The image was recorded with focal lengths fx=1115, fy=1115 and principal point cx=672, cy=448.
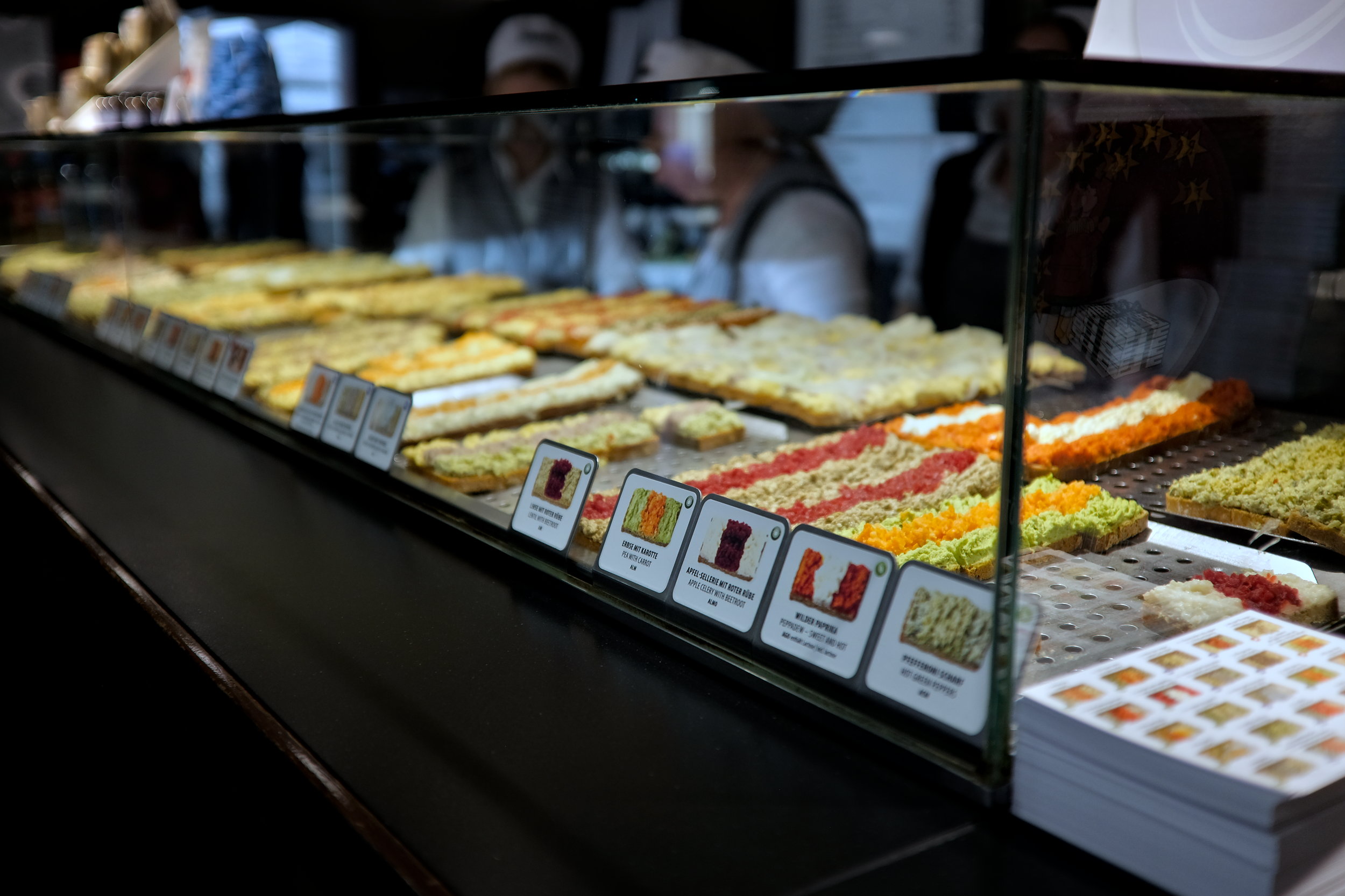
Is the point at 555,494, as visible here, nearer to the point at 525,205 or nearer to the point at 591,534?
the point at 591,534

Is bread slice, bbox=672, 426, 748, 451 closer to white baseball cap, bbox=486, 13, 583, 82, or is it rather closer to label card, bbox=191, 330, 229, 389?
label card, bbox=191, 330, 229, 389

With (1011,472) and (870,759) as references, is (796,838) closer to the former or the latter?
(870,759)

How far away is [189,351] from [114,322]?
652 mm

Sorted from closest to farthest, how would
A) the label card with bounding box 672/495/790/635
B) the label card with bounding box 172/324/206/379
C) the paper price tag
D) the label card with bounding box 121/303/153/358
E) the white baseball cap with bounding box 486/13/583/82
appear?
the label card with bounding box 672/495/790/635
the label card with bounding box 172/324/206/379
the paper price tag
the label card with bounding box 121/303/153/358
the white baseball cap with bounding box 486/13/583/82

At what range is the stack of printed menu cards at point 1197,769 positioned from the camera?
2.47 feet

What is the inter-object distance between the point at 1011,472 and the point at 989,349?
1.67 m

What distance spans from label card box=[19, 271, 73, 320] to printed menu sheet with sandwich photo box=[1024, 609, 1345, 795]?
11.6 feet

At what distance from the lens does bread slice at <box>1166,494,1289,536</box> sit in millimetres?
1408

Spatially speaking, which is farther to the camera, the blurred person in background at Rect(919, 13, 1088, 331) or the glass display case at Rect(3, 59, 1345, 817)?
the blurred person in background at Rect(919, 13, 1088, 331)

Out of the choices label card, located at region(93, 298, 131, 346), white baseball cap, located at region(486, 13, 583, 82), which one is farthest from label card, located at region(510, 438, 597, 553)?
white baseball cap, located at region(486, 13, 583, 82)

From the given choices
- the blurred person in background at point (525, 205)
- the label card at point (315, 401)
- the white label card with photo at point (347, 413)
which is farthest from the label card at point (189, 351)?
the blurred person in background at point (525, 205)

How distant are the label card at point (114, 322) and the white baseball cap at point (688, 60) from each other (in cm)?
164

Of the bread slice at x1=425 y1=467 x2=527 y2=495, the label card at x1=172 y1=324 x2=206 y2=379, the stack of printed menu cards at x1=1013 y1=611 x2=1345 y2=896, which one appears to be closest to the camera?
the stack of printed menu cards at x1=1013 y1=611 x2=1345 y2=896

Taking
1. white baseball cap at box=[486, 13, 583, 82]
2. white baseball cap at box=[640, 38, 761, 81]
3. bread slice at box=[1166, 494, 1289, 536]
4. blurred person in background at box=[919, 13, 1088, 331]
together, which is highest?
white baseball cap at box=[486, 13, 583, 82]
